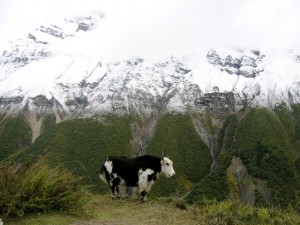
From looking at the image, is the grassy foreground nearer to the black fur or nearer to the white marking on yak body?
the white marking on yak body

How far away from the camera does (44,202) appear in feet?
34.9

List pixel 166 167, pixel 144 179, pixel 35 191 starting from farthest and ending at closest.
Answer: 1. pixel 166 167
2. pixel 144 179
3. pixel 35 191

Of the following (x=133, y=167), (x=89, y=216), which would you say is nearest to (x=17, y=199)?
(x=89, y=216)

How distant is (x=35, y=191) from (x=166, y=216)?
4203 mm

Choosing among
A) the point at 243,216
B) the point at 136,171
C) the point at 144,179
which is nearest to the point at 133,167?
the point at 136,171

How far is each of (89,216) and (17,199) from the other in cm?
216

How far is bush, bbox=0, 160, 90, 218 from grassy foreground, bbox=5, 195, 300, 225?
12.4 inches

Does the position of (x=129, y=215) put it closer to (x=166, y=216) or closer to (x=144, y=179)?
(x=166, y=216)

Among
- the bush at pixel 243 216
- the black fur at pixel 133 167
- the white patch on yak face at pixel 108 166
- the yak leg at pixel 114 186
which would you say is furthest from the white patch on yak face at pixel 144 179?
the bush at pixel 243 216

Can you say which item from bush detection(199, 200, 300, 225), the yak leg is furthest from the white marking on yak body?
bush detection(199, 200, 300, 225)

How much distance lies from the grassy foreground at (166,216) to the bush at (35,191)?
1.03 ft

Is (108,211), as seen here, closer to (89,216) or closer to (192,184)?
(89,216)

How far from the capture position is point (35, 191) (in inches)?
415

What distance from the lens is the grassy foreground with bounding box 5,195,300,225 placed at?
1040 cm
